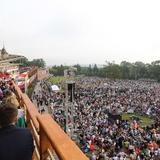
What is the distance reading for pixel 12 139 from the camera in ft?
5.11

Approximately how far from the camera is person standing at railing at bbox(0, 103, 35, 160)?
150 centimetres

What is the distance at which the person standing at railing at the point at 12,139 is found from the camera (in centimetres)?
150

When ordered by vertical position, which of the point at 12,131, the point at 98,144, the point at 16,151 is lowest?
the point at 98,144

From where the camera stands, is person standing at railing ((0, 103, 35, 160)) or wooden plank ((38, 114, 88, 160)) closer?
wooden plank ((38, 114, 88, 160))

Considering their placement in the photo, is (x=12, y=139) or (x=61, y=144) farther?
(x=12, y=139)

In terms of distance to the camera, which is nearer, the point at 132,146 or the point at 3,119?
the point at 3,119

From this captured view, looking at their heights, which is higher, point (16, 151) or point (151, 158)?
point (16, 151)

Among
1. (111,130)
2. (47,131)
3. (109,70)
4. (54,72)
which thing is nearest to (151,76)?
(109,70)

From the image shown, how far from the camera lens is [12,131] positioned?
1.62 meters

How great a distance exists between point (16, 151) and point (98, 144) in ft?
42.3

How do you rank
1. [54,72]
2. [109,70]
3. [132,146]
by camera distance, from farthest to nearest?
[54,72] → [109,70] → [132,146]

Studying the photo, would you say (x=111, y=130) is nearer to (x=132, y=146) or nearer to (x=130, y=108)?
(x=132, y=146)

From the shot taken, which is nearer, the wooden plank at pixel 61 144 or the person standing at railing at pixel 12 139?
the wooden plank at pixel 61 144

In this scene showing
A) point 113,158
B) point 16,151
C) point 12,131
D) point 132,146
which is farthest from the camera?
point 132,146
